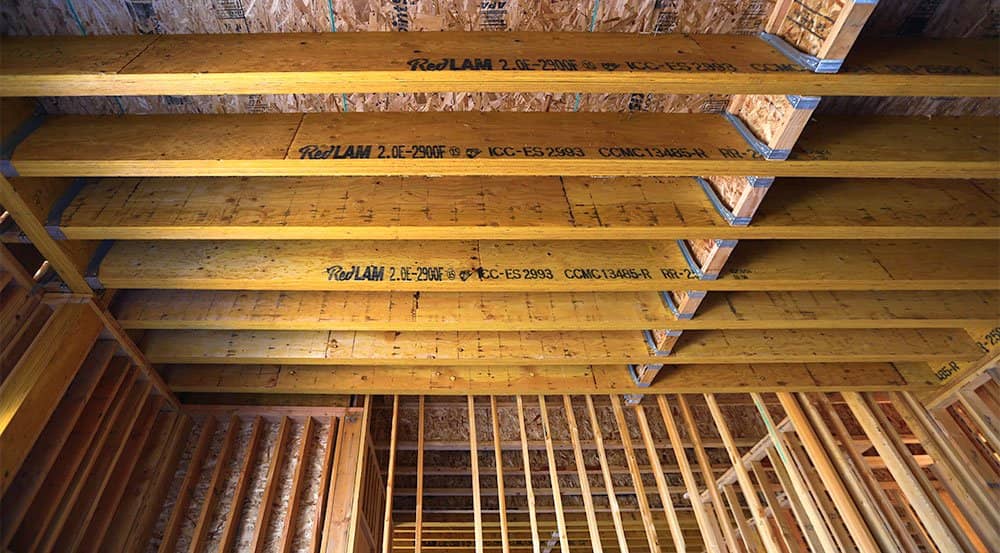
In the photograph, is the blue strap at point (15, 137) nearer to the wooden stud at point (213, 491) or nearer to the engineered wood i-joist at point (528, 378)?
the engineered wood i-joist at point (528, 378)

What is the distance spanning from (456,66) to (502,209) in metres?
0.97

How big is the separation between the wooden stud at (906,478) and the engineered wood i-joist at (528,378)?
34 centimetres

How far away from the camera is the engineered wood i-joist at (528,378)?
4.73m

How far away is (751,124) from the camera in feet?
8.43

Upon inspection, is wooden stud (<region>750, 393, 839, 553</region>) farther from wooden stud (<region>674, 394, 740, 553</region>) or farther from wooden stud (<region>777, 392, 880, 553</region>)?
wooden stud (<region>674, 394, 740, 553</region>)

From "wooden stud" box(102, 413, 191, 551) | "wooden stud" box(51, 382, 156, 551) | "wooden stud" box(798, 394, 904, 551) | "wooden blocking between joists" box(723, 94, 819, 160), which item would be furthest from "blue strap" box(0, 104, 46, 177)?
"wooden stud" box(798, 394, 904, 551)

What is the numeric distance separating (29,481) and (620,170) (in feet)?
13.4

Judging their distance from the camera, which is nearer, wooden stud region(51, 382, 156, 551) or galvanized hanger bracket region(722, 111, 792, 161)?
galvanized hanger bracket region(722, 111, 792, 161)

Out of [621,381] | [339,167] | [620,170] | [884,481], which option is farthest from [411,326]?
[884,481]

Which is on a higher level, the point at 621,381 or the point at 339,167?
the point at 621,381

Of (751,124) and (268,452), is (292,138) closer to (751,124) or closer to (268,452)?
(751,124)

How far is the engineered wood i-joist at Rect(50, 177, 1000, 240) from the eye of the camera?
8.98ft

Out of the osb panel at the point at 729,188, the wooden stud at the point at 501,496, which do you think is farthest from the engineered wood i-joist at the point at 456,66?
the wooden stud at the point at 501,496

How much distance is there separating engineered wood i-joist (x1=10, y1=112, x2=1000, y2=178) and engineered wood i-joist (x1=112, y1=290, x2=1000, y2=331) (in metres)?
1.50
